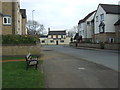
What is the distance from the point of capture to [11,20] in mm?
31438

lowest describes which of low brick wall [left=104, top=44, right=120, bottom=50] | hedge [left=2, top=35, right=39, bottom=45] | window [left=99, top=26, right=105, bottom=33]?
low brick wall [left=104, top=44, right=120, bottom=50]

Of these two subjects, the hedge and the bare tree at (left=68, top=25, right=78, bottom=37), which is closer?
the hedge

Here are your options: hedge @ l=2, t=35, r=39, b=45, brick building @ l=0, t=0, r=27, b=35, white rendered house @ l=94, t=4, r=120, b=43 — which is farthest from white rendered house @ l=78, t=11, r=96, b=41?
hedge @ l=2, t=35, r=39, b=45

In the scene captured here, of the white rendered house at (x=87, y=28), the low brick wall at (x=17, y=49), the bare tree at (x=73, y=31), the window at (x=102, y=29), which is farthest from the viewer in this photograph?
the bare tree at (x=73, y=31)

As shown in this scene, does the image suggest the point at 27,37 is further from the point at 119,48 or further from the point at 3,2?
the point at 119,48

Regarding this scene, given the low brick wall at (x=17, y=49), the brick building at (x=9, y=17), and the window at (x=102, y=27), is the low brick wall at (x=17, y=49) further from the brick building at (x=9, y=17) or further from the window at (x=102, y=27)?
the window at (x=102, y=27)

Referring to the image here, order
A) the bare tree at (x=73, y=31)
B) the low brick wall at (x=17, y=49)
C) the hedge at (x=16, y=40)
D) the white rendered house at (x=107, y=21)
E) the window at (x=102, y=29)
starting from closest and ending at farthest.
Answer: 1. the low brick wall at (x=17, y=49)
2. the hedge at (x=16, y=40)
3. the white rendered house at (x=107, y=21)
4. the window at (x=102, y=29)
5. the bare tree at (x=73, y=31)

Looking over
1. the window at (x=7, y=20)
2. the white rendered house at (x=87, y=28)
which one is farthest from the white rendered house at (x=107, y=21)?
the window at (x=7, y=20)

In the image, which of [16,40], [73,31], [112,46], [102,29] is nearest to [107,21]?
[102,29]

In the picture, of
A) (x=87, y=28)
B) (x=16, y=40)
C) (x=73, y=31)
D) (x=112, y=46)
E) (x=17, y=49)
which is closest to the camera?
(x=17, y=49)

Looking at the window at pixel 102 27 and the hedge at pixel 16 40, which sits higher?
the window at pixel 102 27

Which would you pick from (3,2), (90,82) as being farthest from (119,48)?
(90,82)

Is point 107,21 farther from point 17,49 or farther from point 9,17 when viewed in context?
point 17,49

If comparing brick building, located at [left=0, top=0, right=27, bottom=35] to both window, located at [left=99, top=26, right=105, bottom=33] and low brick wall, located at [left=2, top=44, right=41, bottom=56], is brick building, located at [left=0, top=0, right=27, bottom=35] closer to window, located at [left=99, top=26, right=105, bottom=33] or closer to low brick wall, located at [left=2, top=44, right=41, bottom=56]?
low brick wall, located at [left=2, top=44, right=41, bottom=56]
